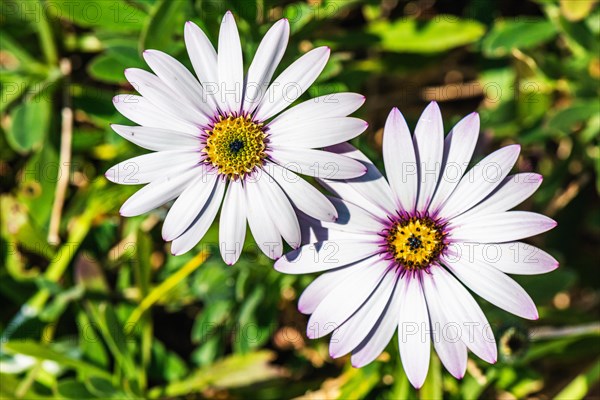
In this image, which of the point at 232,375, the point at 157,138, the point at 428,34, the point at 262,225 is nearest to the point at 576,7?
the point at 428,34

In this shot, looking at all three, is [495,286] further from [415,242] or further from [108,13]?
[108,13]

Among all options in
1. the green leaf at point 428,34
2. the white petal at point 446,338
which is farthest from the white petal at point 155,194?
the green leaf at point 428,34

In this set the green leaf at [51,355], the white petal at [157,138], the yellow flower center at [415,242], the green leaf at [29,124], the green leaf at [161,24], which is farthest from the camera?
the green leaf at [29,124]

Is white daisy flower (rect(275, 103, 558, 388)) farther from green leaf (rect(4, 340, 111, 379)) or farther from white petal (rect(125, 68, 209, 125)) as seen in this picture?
green leaf (rect(4, 340, 111, 379))

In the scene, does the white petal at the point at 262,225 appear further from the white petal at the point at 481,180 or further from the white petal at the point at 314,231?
the white petal at the point at 481,180

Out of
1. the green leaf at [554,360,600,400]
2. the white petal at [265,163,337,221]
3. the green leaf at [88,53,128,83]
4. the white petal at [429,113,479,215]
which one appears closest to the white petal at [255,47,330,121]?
the white petal at [265,163,337,221]

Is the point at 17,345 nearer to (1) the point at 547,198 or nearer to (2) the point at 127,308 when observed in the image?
(2) the point at 127,308
